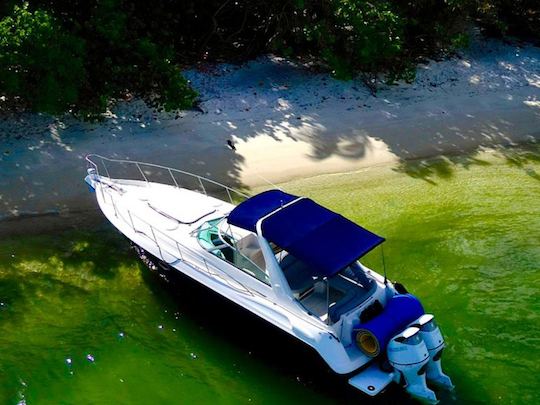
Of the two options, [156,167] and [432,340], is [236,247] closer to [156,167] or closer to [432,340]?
[432,340]

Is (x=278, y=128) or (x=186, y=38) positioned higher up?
(x=186, y=38)

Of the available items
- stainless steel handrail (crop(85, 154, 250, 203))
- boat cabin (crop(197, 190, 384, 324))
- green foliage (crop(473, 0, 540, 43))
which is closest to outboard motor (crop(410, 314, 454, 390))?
boat cabin (crop(197, 190, 384, 324))

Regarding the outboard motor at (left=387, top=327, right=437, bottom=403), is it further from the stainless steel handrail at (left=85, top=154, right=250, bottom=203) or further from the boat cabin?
the stainless steel handrail at (left=85, top=154, right=250, bottom=203)

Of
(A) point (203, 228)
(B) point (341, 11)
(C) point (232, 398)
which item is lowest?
(C) point (232, 398)

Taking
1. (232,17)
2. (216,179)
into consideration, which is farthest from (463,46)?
(216,179)

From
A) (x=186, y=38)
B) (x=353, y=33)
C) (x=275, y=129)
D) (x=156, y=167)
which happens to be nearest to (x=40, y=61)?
(x=156, y=167)

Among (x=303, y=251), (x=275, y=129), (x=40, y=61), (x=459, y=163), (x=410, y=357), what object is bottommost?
(x=459, y=163)

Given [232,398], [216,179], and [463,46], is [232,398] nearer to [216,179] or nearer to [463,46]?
[216,179]

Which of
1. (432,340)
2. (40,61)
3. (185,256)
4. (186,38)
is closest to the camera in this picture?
(432,340)
